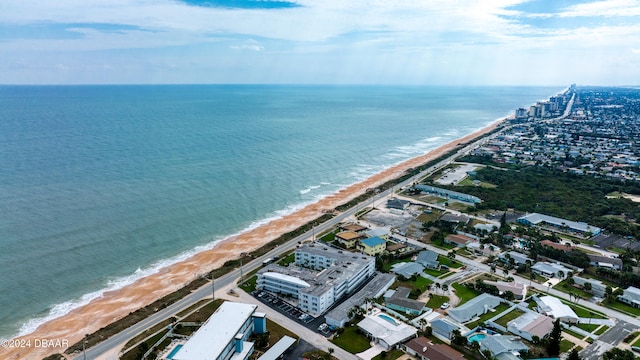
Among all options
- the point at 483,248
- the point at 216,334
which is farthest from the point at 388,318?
the point at 483,248

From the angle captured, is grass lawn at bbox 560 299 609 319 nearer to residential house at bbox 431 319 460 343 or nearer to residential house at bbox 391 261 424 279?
residential house at bbox 431 319 460 343

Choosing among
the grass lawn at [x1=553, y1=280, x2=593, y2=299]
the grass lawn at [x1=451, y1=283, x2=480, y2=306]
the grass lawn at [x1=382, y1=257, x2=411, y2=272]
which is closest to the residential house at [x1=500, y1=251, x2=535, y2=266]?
the grass lawn at [x1=553, y1=280, x2=593, y2=299]

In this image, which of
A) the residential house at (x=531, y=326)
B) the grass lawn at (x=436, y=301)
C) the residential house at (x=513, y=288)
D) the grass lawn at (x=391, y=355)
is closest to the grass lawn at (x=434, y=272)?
the residential house at (x=513, y=288)

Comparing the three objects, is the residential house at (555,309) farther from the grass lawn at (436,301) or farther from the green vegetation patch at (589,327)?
the grass lawn at (436,301)

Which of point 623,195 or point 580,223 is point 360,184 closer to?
point 580,223

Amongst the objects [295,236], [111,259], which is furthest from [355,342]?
[111,259]
